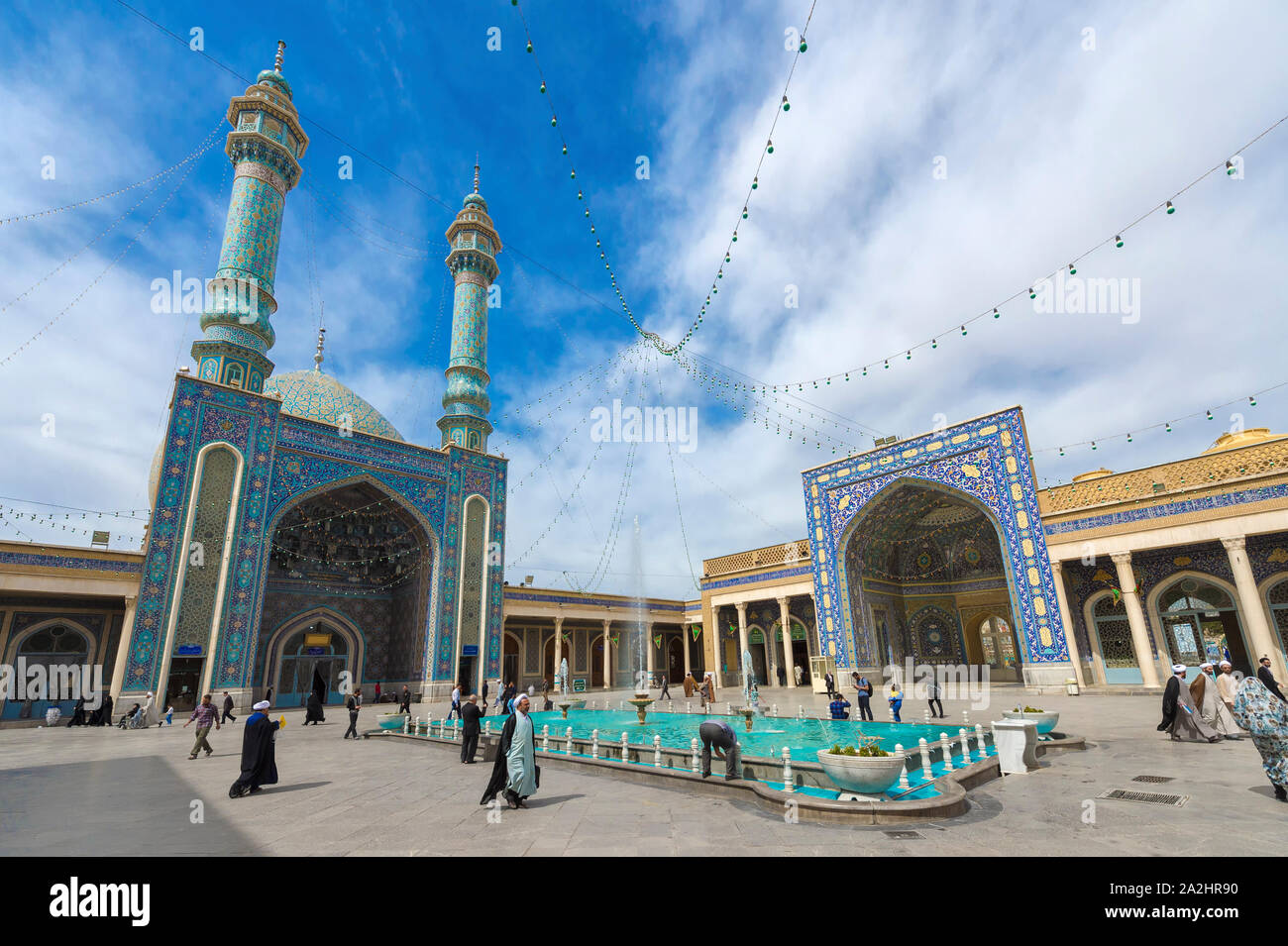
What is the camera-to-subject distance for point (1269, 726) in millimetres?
5031

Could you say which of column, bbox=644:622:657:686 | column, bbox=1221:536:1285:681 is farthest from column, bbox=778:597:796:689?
column, bbox=1221:536:1285:681

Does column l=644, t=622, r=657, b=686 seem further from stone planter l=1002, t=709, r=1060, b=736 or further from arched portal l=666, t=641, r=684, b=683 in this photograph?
stone planter l=1002, t=709, r=1060, b=736

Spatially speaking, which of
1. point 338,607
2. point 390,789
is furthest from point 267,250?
point 390,789

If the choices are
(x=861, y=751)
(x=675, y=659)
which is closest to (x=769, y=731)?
(x=861, y=751)

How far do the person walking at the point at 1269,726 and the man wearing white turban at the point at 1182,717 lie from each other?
3.75 meters

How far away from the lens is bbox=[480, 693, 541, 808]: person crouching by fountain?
19.0 feet

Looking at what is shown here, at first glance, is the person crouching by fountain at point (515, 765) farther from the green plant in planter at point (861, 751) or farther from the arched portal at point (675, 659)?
the arched portal at point (675, 659)

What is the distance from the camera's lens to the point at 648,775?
6992 mm

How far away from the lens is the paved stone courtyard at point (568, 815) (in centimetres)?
420

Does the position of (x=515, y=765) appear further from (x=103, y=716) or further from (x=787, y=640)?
(x=787, y=640)

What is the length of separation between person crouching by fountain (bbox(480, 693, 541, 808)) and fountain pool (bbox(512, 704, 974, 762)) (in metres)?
2.69

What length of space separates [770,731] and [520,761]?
680 cm
